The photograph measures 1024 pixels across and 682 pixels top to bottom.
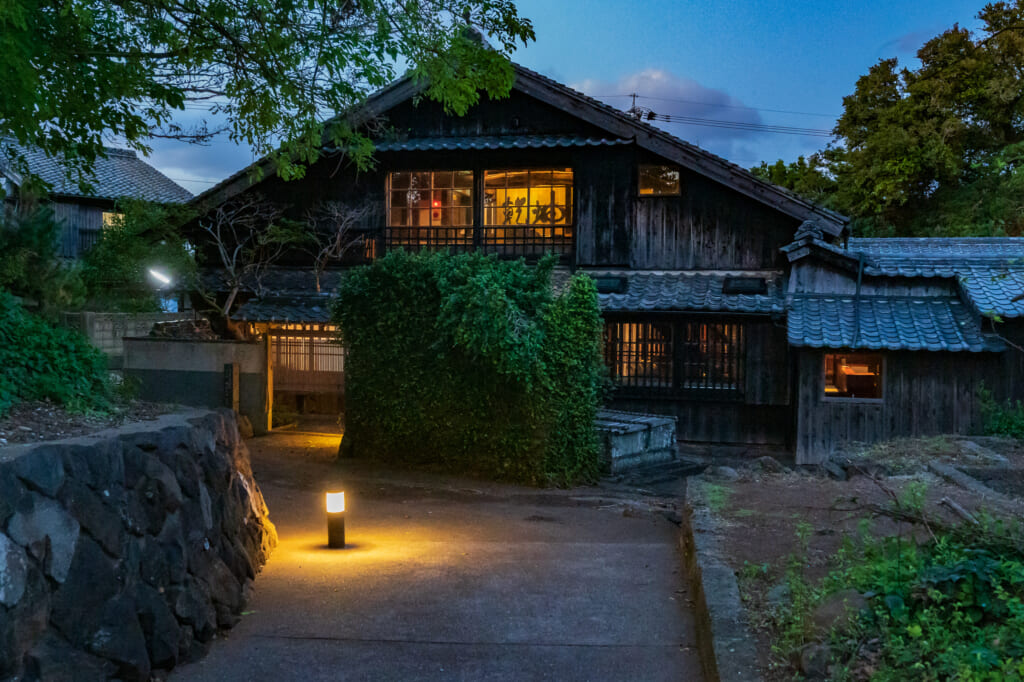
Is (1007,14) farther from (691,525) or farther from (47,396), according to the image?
(47,396)

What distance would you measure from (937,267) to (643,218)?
19.5ft

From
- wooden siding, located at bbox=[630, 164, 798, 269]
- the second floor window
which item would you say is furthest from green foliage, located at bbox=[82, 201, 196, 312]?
wooden siding, located at bbox=[630, 164, 798, 269]

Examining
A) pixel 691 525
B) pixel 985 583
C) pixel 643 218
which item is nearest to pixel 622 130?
→ pixel 643 218

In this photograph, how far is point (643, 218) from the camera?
1880cm

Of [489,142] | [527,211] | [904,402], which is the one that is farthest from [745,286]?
[489,142]

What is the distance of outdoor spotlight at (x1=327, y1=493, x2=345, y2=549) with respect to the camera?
29.5 ft

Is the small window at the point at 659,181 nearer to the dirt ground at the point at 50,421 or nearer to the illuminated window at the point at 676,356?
the illuminated window at the point at 676,356

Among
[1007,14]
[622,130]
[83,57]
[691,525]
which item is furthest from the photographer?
[1007,14]

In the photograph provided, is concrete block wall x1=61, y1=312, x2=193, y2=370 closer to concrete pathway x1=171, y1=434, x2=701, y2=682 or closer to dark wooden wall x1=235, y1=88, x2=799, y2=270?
dark wooden wall x1=235, y1=88, x2=799, y2=270

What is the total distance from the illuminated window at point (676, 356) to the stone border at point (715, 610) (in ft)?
30.4

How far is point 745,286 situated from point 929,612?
13881mm

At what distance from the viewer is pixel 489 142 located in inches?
744

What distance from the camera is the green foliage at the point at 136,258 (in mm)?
20281

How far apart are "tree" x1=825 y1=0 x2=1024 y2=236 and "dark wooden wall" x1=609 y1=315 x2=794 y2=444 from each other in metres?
14.6
